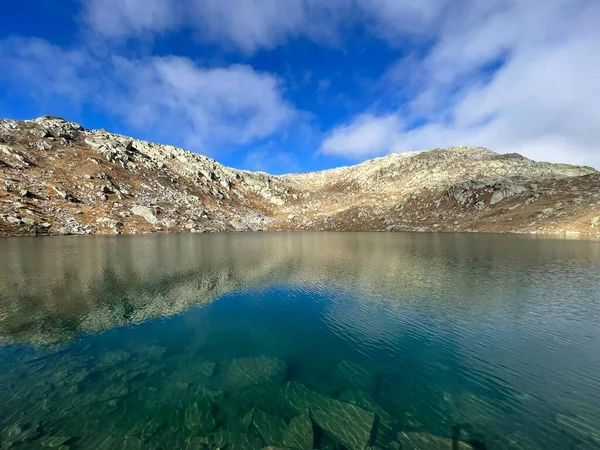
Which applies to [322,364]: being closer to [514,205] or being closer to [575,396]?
[575,396]

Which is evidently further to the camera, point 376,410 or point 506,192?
point 506,192

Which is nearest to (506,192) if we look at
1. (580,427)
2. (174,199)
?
(580,427)

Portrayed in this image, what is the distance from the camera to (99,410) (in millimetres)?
15125

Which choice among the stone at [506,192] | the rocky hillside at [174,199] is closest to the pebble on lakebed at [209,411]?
the rocky hillside at [174,199]

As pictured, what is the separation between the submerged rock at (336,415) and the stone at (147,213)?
149799 millimetres

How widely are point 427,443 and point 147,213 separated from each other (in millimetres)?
161244

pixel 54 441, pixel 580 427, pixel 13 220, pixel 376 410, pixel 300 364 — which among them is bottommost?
pixel 580 427

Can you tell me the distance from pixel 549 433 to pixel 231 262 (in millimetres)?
53353

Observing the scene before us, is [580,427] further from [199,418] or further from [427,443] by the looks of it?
[199,418]

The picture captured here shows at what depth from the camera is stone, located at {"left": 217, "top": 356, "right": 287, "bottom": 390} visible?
18.2m

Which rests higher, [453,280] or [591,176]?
[591,176]

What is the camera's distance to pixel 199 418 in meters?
14.8

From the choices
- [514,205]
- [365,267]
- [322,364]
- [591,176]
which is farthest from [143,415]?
[591,176]

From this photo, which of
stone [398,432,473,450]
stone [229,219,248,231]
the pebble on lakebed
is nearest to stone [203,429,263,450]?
the pebble on lakebed
